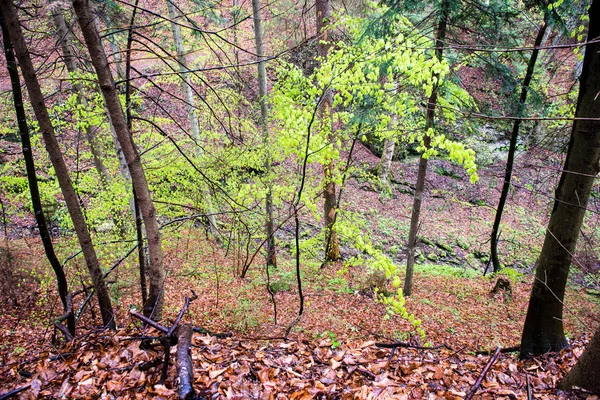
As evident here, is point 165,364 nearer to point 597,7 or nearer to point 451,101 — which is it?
point 597,7

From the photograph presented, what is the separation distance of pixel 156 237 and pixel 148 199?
43 cm

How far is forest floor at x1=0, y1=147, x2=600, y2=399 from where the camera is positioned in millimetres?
2615

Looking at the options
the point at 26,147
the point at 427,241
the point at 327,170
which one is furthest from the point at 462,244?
the point at 26,147

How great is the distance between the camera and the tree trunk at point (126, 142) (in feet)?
9.28

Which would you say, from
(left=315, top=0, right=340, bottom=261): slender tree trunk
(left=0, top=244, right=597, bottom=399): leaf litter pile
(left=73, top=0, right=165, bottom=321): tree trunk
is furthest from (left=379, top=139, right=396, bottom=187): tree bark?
(left=73, top=0, right=165, bottom=321): tree trunk

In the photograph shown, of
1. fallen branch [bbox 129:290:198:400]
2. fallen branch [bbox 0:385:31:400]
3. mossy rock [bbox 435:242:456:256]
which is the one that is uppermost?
fallen branch [bbox 129:290:198:400]

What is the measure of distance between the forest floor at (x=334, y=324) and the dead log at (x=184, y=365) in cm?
21

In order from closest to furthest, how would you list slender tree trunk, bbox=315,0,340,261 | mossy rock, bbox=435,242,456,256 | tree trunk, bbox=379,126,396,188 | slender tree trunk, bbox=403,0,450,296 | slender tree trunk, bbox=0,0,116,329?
slender tree trunk, bbox=0,0,116,329, slender tree trunk, bbox=403,0,450,296, slender tree trunk, bbox=315,0,340,261, mossy rock, bbox=435,242,456,256, tree trunk, bbox=379,126,396,188

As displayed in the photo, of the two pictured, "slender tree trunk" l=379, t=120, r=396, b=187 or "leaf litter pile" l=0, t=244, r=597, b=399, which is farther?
"slender tree trunk" l=379, t=120, r=396, b=187

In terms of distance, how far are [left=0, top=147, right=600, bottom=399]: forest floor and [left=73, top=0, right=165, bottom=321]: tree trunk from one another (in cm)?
46

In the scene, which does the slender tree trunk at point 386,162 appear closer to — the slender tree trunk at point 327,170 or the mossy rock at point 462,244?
the mossy rock at point 462,244

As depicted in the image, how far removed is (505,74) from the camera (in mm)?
7234

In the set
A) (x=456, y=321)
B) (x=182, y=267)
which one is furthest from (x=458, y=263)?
(x=182, y=267)

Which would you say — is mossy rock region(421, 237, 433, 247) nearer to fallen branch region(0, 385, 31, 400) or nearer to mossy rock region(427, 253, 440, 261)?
mossy rock region(427, 253, 440, 261)
